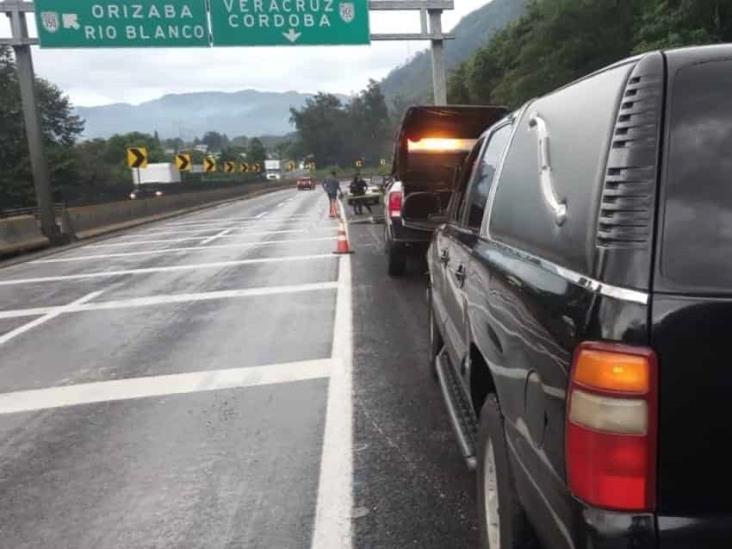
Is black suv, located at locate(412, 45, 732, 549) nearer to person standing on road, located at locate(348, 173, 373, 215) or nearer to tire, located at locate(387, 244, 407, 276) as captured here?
tire, located at locate(387, 244, 407, 276)

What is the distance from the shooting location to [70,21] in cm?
1881

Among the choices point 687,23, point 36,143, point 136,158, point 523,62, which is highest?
point 523,62

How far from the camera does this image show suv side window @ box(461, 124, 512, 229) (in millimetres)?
3623

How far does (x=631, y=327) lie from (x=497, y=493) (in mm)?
1103

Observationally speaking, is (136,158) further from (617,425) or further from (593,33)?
(617,425)

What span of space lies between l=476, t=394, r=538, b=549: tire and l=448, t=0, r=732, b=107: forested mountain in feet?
60.2

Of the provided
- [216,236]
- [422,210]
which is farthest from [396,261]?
[216,236]

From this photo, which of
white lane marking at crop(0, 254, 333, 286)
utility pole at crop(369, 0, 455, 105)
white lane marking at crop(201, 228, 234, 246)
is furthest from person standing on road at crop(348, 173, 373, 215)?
white lane marking at crop(0, 254, 333, 286)

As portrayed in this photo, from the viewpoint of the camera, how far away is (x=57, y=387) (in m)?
5.98

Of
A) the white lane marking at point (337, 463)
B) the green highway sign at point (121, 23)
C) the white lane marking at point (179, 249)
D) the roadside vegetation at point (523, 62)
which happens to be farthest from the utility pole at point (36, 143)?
the white lane marking at point (337, 463)

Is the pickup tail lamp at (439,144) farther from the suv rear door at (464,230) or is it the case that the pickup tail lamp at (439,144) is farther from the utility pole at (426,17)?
the utility pole at (426,17)

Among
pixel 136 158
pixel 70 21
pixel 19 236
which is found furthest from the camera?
pixel 136 158

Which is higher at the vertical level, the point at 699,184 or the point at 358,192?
the point at 699,184

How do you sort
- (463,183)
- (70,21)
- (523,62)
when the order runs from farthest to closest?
(523,62) < (70,21) < (463,183)
